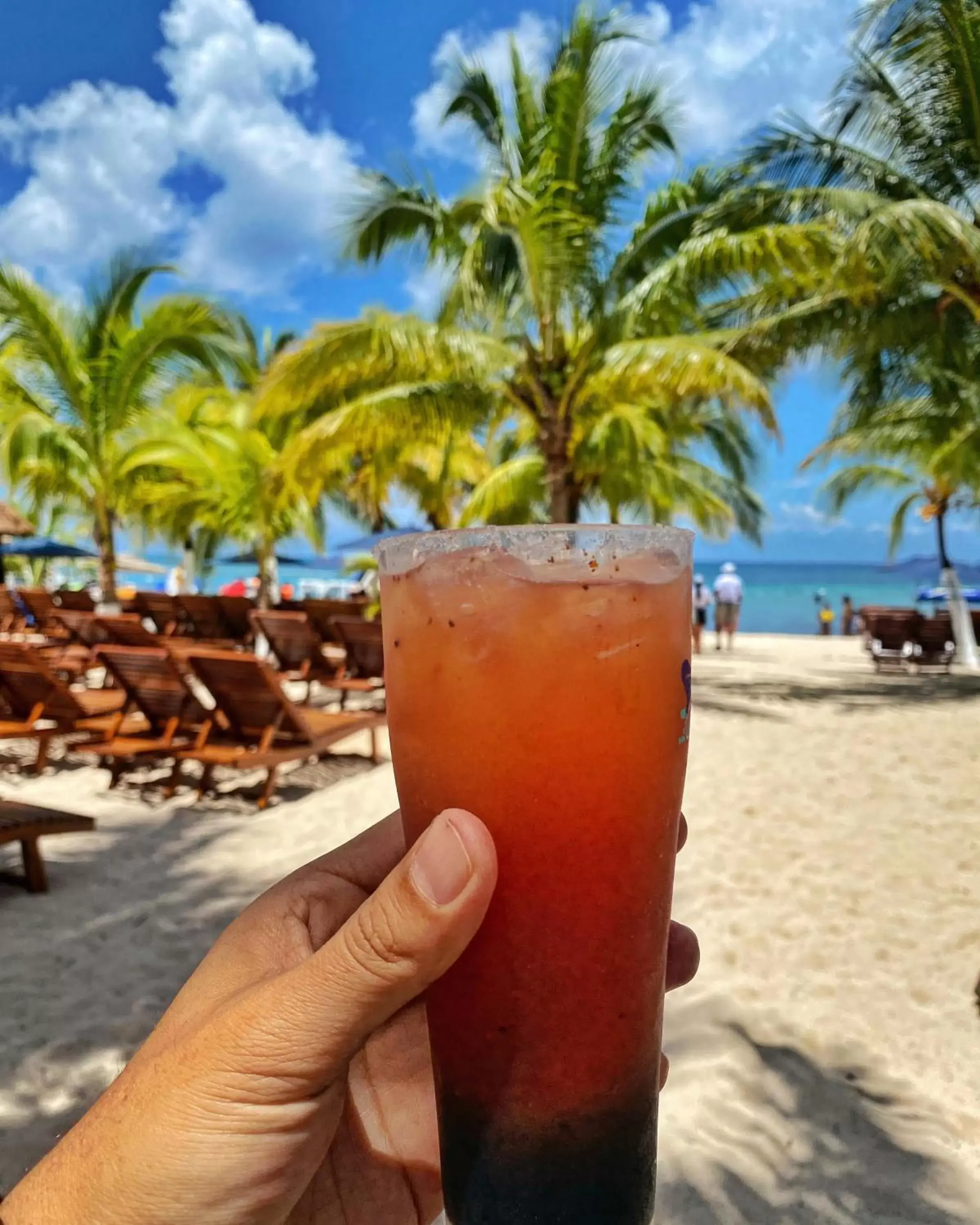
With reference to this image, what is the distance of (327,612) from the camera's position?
34.1ft

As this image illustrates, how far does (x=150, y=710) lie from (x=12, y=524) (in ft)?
39.5

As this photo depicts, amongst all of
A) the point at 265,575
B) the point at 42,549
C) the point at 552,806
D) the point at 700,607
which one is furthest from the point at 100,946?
the point at 42,549

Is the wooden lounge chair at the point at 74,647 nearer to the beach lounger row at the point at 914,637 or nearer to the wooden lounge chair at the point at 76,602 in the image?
the wooden lounge chair at the point at 76,602

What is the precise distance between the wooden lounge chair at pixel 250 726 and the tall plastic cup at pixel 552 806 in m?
4.79

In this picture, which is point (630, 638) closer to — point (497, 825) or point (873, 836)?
point (497, 825)

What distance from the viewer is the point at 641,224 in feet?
32.5

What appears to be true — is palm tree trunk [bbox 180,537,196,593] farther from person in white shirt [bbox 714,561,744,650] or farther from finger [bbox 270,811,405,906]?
finger [bbox 270,811,405,906]

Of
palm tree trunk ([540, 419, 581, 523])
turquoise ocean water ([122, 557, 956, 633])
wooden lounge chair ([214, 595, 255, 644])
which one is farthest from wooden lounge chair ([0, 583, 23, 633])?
turquoise ocean water ([122, 557, 956, 633])

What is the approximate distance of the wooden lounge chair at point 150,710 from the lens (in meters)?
5.83

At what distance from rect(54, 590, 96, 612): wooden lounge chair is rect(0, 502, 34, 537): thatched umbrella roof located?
10.3ft

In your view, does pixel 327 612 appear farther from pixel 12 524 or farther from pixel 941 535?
pixel 941 535

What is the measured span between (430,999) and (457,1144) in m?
0.16

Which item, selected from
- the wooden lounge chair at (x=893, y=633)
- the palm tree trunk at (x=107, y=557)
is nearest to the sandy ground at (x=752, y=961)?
the palm tree trunk at (x=107, y=557)

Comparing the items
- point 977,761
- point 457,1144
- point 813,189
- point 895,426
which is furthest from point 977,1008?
point 895,426
